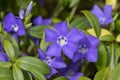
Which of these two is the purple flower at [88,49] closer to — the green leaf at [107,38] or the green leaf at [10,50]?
the green leaf at [107,38]

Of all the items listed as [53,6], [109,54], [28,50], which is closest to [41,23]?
[28,50]

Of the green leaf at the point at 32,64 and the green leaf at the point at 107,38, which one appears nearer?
the green leaf at the point at 32,64

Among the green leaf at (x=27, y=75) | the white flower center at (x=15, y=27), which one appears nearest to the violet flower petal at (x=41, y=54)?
the green leaf at (x=27, y=75)

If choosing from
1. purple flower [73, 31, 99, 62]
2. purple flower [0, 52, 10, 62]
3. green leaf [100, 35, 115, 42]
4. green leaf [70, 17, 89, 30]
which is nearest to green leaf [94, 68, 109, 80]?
purple flower [73, 31, 99, 62]

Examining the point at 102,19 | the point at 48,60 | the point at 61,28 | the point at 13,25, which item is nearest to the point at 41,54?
the point at 48,60

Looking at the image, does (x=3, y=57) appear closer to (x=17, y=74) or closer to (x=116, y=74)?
(x=17, y=74)

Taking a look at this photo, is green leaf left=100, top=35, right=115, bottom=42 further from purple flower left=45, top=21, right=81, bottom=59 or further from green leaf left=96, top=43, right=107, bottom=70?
purple flower left=45, top=21, right=81, bottom=59
